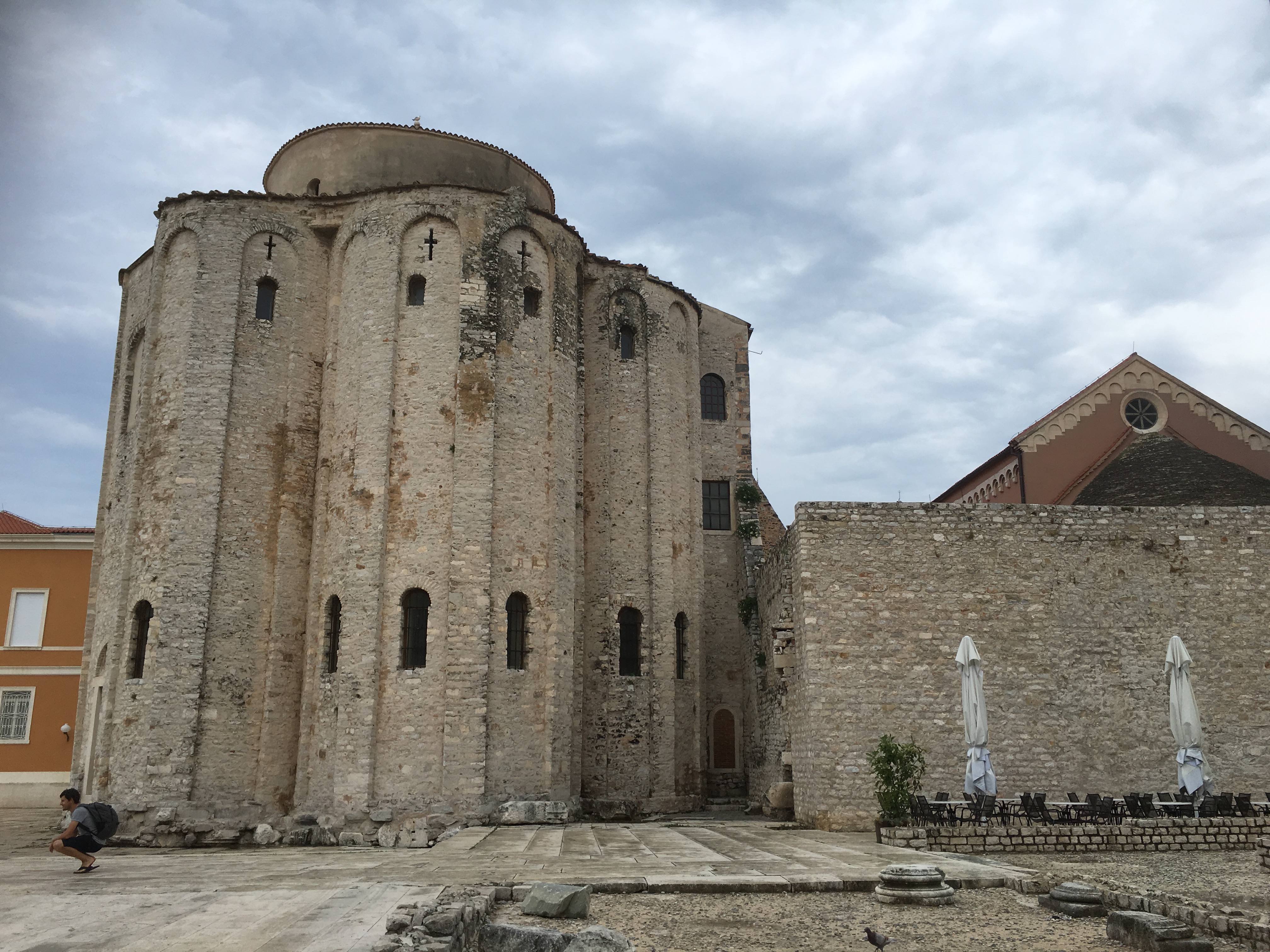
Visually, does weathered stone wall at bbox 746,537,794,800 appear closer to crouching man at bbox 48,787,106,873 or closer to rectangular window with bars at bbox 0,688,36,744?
crouching man at bbox 48,787,106,873

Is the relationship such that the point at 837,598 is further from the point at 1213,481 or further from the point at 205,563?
the point at 205,563

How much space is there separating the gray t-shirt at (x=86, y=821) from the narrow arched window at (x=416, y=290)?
41.6 ft

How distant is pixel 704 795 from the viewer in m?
23.5

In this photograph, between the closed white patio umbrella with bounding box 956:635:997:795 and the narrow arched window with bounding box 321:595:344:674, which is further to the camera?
the narrow arched window with bounding box 321:595:344:674

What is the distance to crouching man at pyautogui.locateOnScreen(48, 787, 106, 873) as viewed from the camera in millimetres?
10625

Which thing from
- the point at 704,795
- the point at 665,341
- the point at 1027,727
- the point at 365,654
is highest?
the point at 665,341

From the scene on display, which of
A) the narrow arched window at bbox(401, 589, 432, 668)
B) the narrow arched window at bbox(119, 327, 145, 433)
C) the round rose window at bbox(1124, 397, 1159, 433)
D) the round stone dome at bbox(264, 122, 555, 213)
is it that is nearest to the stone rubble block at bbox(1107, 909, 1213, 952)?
the narrow arched window at bbox(401, 589, 432, 668)

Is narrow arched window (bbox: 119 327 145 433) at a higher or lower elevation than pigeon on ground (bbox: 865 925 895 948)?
higher

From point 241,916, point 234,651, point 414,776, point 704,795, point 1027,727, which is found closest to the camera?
point 241,916

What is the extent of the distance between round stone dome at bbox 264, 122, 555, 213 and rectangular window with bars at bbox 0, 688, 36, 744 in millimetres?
15467

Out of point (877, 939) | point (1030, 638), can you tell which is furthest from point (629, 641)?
point (877, 939)

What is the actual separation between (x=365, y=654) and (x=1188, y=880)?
1427 cm

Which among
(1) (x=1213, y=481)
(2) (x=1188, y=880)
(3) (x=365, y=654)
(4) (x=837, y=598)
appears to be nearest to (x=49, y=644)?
(3) (x=365, y=654)

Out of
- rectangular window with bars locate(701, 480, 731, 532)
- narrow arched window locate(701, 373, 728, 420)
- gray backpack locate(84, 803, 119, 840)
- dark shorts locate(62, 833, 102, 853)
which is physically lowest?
dark shorts locate(62, 833, 102, 853)
